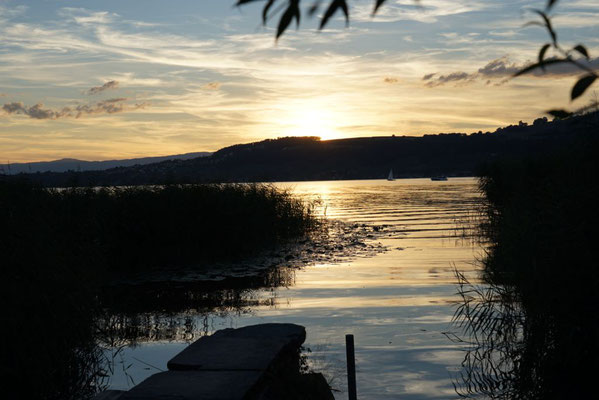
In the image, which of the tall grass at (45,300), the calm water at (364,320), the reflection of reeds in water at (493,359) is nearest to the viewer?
the tall grass at (45,300)

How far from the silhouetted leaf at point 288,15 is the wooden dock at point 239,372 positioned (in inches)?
176

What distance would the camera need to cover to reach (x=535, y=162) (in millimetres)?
24125

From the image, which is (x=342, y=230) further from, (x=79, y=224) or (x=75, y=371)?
(x=75, y=371)

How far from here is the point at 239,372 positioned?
6.69m

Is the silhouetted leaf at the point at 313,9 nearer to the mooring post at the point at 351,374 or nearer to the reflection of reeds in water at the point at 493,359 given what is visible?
the mooring post at the point at 351,374

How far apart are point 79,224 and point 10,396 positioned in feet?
26.7

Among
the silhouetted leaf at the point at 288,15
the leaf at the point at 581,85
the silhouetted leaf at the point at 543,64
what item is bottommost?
the leaf at the point at 581,85

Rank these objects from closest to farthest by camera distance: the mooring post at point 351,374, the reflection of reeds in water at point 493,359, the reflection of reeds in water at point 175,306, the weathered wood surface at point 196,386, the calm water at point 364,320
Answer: the weathered wood surface at point 196,386
the mooring post at point 351,374
the reflection of reeds in water at point 493,359
the calm water at point 364,320
the reflection of reeds in water at point 175,306

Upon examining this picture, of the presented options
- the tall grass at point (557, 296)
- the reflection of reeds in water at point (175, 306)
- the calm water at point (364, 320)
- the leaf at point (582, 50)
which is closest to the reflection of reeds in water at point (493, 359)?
the tall grass at point (557, 296)

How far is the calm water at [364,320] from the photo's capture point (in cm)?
853

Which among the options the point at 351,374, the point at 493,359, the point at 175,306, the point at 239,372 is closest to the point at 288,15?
the point at 239,372

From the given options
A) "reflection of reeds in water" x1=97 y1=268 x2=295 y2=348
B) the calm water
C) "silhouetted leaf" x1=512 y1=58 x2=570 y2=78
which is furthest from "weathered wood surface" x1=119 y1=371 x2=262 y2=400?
"silhouetted leaf" x1=512 y1=58 x2=570 y2=78

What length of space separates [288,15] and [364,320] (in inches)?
388

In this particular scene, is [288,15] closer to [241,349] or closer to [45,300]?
[45,300]
